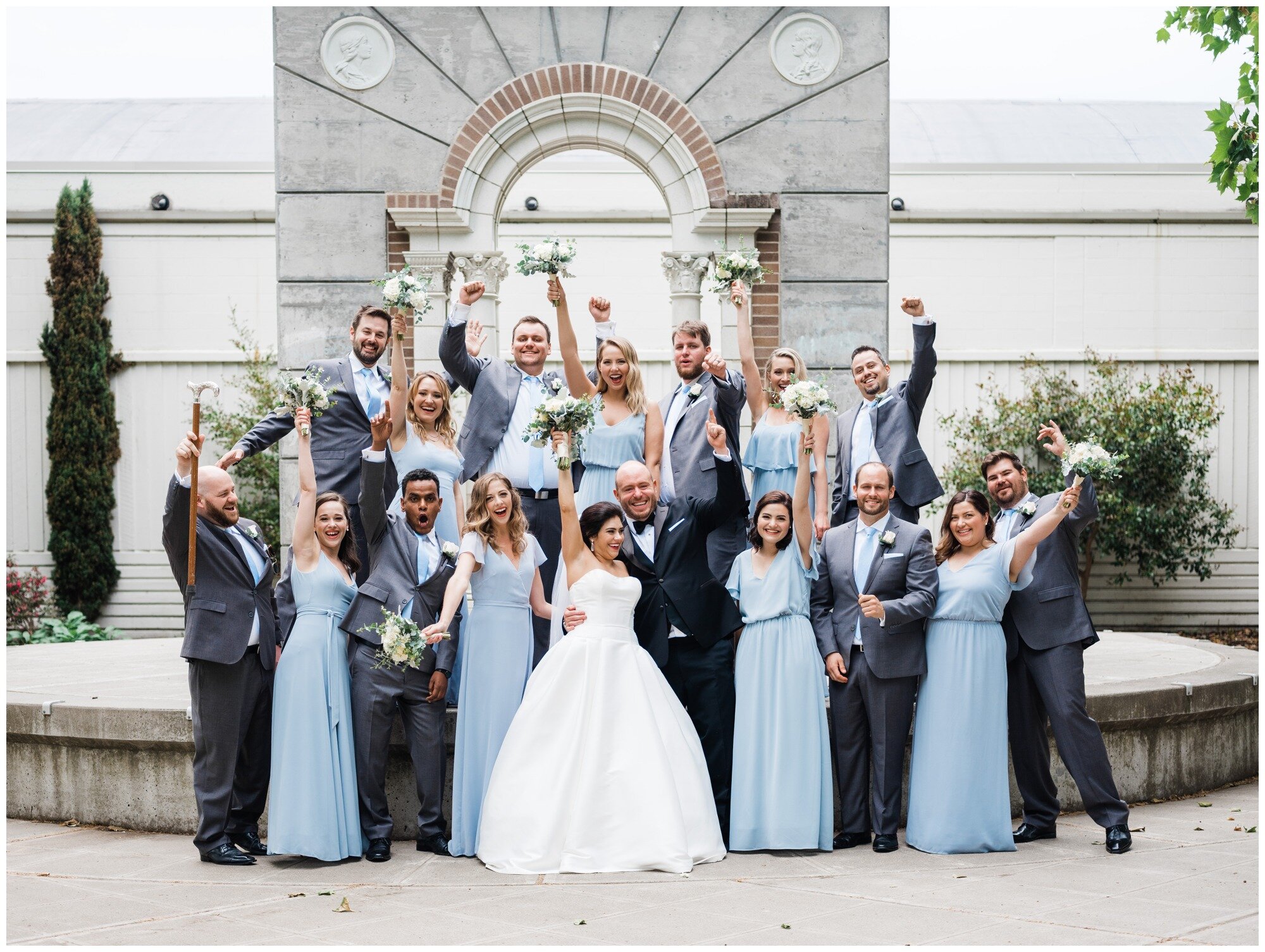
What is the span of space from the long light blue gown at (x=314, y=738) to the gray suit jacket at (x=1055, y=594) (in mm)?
3198

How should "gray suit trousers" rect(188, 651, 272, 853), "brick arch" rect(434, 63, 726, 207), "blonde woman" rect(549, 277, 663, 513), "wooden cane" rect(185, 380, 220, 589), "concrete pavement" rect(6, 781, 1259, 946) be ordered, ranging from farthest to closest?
1. "brick arch" rect(434, 63, 726, 207)
2. "blonde woman" rect(549, 277, 663, 513)
3. "gray suit trousers" rect(188, 651, 272, 853)
4. "wooden cane" rect(185, 380, 220, 589)
5. "concrete pavement" rect(6, 781, 1259, 946)

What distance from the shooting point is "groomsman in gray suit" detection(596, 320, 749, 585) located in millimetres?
6992

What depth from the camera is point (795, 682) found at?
20.0ft

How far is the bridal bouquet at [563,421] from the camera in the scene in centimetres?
595

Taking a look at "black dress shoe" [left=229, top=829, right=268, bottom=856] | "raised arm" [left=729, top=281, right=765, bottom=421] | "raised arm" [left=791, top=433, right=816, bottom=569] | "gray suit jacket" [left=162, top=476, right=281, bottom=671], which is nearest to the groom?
"raised arm" [left=791, top=433, right=816, bottom=569]

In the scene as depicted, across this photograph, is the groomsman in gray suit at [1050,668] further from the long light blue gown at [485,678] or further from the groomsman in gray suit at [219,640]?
the groomsman in gray suit at [219,640]

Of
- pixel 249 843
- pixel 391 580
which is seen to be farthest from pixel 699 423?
pixel 249 843

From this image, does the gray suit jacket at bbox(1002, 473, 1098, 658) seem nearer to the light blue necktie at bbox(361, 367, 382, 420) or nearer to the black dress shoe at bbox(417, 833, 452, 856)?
the black dress shoe at bbox(417, 833, 452, 856)

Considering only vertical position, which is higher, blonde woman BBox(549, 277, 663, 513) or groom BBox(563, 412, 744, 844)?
blonde woman BBox(549, 277, 663, 513)

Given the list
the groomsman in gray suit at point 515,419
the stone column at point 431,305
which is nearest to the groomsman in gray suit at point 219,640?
the groomsman in gray suit at point 515,419

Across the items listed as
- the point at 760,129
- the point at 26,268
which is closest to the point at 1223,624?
the point at 760,129

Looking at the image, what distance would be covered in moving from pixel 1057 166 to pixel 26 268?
13.8 metres

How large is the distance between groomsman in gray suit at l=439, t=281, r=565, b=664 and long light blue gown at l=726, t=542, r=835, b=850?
129cm

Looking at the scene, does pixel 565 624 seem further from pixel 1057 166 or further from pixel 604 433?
pixel 1057 166
